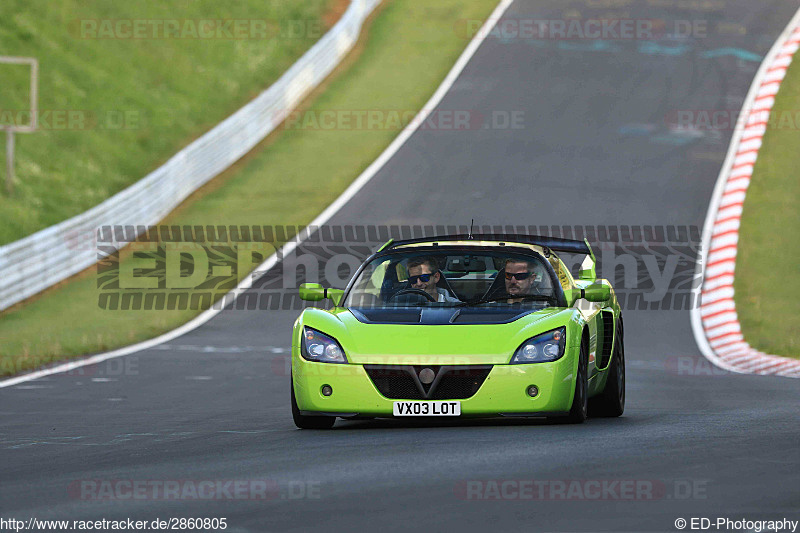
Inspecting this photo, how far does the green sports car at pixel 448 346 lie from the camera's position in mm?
8891

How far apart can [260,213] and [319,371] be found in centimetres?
1664

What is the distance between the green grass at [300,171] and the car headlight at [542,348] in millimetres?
7345

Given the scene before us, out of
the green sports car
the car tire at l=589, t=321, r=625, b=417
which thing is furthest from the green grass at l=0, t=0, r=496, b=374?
the car tire at l=589, t=321, r=625, b=417

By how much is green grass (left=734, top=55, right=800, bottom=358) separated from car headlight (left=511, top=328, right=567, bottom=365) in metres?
8.09

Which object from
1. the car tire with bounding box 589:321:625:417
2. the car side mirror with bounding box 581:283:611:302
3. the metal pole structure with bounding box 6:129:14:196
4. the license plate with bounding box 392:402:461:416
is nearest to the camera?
the license plate with bounding box 392:402:461:416

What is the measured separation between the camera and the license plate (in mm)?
8875

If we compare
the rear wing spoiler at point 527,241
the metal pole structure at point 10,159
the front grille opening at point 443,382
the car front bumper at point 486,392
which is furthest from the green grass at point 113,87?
the front grille opening at point 443,382

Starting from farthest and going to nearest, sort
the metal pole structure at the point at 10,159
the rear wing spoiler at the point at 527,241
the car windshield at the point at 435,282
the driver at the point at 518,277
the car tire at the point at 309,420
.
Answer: the metal pole structure at the point at 10,159, the rear wing spoiler at the point at 527,241, the driver at the point at 518,277, the car windshield at the point at 435,282, the car tire at the point at 309,420

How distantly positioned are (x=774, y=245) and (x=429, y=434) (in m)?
14.9

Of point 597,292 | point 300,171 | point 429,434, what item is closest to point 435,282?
point 597,292

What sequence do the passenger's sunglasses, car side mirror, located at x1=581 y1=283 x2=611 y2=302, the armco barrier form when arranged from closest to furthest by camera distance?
car side mirror, located at x1=581 y1=283 x2=611 y2=302
the passenger's sunglasses
the armco barrier

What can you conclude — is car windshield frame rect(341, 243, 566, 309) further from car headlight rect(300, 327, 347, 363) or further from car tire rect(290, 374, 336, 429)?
car tire rect(290, 374, 336, 429)

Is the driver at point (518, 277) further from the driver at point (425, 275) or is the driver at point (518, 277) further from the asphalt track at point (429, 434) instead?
the asphalt track at point (429, 434)

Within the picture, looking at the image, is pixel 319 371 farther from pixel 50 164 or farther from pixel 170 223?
pixel 50 164
